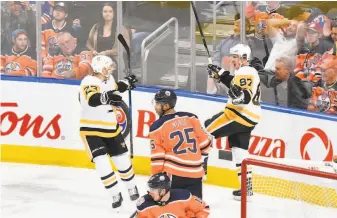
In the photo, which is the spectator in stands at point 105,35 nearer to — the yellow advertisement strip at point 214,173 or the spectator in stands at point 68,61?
the spectator in stands at point 68,61

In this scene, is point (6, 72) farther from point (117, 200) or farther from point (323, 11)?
point (323, 11)

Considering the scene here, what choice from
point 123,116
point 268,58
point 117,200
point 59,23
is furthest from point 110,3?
point 117,200

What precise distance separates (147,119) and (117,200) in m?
1.24

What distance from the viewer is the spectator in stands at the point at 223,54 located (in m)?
6.91

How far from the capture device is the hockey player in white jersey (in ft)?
19.7

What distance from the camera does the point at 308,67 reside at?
6547 millimetres

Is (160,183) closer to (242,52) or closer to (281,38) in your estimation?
(242,52)

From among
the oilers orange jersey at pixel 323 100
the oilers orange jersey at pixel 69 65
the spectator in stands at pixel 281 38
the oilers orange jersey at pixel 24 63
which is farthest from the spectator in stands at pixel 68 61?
the oilers orange jersey at pixel 323 100

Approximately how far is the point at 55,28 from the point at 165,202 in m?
3.86

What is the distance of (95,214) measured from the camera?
6.14 metres

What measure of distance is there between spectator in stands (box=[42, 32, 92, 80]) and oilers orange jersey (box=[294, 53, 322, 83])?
1954 mm

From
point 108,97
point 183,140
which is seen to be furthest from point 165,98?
point 108,97

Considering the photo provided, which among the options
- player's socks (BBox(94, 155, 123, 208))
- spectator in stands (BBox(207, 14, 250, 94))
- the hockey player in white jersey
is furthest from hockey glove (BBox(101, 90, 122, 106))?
spectator in stands (BBox(207, 14, 250, 94))

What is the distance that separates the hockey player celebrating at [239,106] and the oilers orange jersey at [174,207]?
A: 1.94 metres
